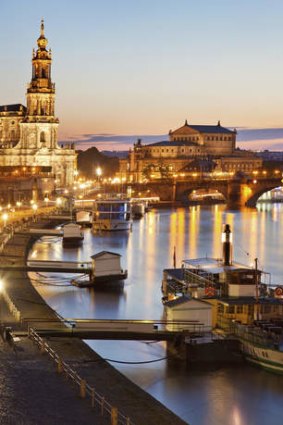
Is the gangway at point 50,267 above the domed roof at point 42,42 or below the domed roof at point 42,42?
below

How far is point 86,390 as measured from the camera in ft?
60.4

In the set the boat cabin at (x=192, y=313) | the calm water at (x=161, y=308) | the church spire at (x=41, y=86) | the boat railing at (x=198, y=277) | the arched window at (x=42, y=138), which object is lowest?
the calm water at (x=161, y=308)

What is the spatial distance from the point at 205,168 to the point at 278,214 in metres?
54.9

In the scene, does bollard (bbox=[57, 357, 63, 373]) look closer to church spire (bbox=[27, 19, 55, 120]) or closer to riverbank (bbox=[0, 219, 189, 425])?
riverbank (bbox=[0, 219, 189, 425])

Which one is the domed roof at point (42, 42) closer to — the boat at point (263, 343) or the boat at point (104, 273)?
the boat at point (104, 273)

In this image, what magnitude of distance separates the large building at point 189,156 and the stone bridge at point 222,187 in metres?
24.0

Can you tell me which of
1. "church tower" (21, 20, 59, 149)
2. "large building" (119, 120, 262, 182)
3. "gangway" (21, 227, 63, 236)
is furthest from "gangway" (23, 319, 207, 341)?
"large building" (119, 120, 262, 182)

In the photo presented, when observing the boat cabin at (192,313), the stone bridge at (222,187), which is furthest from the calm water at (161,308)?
the stone bridge at (222,187)

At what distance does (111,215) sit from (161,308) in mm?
47595

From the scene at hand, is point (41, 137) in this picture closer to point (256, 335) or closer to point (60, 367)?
point (256, 335)

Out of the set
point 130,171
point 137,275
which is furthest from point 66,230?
point 130,171

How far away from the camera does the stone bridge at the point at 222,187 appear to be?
12781cm

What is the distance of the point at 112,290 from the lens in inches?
1540

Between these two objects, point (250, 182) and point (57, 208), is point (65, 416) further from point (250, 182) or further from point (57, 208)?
point (250, 182)
